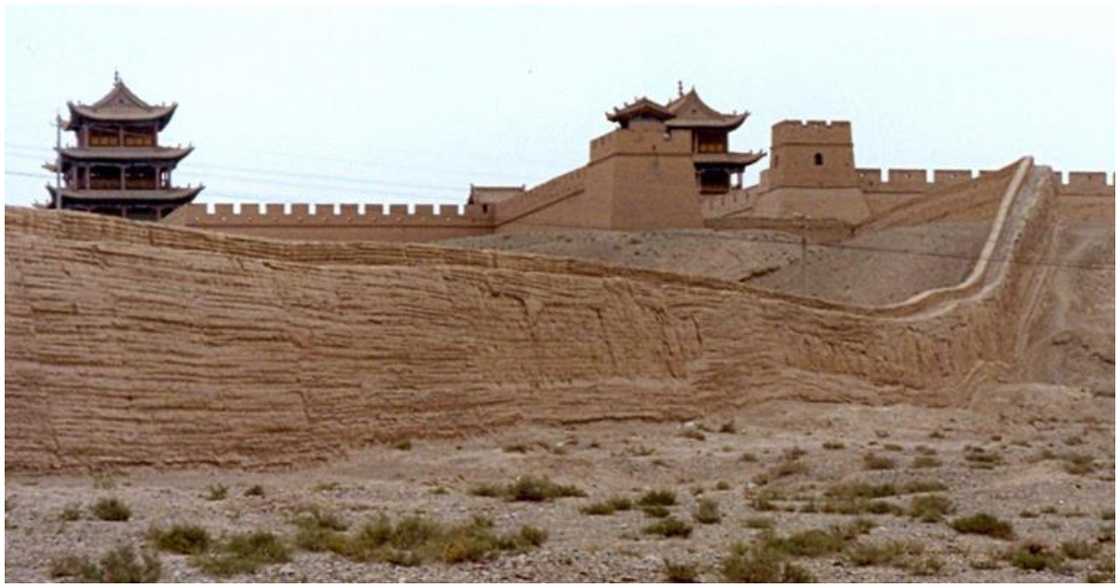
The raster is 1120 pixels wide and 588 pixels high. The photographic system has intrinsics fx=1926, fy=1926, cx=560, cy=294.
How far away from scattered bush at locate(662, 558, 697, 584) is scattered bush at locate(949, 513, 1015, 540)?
154 inches

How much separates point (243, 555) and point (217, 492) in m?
3.85

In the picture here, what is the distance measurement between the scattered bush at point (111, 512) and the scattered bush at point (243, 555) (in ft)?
4.05

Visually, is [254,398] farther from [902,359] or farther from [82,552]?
[902,359]

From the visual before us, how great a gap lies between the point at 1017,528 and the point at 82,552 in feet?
27.1

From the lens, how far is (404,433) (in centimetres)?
2241

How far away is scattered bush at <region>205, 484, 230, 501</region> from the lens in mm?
17906

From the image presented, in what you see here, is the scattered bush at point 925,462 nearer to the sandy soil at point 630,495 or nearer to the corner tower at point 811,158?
the sandy soil at point 630,495

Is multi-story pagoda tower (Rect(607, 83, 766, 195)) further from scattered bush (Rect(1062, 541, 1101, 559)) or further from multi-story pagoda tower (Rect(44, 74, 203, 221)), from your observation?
scattered bush (Rect(1062, 541, 1101, 559))

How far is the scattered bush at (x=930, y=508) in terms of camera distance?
1809 centimetres

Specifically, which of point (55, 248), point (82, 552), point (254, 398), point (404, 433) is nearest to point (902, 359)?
point (404, 433)

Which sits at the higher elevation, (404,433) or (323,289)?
(323,289)

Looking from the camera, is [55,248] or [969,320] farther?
[969,320]

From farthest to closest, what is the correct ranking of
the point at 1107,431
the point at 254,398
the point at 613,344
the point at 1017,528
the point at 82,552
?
the point at 1107,431 → the point at 613,344 → the point at 254,398 → the point at 1017,528 → the point at 82,552

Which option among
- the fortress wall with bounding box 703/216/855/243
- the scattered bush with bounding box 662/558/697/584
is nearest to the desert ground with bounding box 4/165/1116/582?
the scattered bush with bounding box 662/558/697/584
